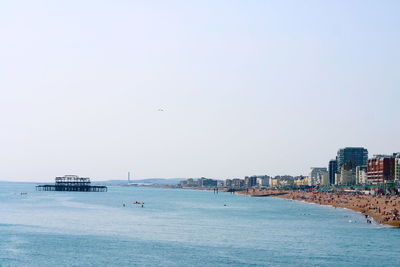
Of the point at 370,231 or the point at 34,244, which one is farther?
the point at 370,231

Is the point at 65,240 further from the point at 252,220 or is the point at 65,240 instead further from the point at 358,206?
the point at 358,206

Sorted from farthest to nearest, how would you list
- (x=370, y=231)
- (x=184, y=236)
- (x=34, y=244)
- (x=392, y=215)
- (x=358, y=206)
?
(x=358, y=206), (x=392, y=215), (x=370, y=231), (x=184, y=236), (x=34, y=244)

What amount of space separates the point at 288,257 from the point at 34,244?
32.6 m

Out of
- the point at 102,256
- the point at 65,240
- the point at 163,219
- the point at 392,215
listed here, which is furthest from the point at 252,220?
the point at 102,256

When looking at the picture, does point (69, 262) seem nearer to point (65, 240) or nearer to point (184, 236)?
point (65, 240)

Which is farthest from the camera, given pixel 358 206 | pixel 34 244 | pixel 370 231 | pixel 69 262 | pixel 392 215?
pixel 358 206

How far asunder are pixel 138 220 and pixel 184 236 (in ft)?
97.1

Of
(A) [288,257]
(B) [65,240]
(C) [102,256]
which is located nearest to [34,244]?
(B) [65,240]

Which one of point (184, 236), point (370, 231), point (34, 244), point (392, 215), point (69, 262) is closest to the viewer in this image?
point (69, 262)

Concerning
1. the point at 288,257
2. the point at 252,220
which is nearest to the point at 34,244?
the point at 288,257

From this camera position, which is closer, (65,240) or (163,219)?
(65,240)

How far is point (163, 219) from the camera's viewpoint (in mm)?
113625

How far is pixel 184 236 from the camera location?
273 feet

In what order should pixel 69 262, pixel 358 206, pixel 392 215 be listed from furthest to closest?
pixel 358 206
pixel 392 215
pixel 69 262
